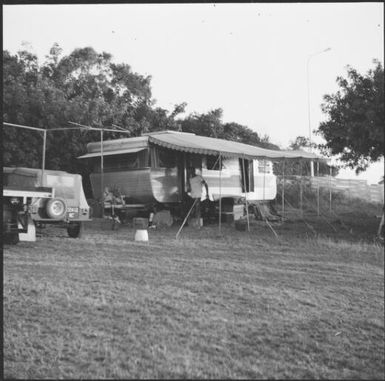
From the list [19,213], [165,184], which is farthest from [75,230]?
[165,184]

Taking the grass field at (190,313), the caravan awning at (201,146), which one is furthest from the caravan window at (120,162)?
the grass field at (190,313)

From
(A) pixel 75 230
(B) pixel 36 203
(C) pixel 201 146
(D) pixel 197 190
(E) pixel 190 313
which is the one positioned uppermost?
(C) pixel 201 146

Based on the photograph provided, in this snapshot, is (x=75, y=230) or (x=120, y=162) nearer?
(x=75, y=230)

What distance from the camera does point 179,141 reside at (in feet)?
31.9

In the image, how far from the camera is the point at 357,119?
7398 millimetres

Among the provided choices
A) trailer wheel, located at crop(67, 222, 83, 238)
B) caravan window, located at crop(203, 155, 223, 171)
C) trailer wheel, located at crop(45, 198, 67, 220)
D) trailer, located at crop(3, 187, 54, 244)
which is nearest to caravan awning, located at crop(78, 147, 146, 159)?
caravan window, located at crop(203, 155, 223, 171)

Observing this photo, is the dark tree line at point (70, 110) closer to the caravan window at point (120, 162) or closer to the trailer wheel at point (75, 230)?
the caravan window at point (120, 162)

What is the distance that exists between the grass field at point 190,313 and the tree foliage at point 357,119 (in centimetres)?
175

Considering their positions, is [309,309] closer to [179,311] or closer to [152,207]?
[179,311]

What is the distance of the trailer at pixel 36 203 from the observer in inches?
228

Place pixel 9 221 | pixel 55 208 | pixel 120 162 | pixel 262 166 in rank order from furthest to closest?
pixel 262 166
pixel 120 162
pixel 55 208
pixel 9 221

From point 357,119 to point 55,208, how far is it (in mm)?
4970

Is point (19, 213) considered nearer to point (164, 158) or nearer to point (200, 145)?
point (200, 145)

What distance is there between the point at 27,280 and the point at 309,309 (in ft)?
8.95
